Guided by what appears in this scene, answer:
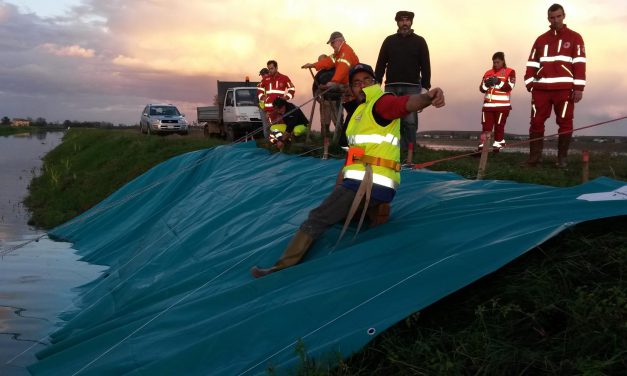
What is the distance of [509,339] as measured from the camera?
339 cm

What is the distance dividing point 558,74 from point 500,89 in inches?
104

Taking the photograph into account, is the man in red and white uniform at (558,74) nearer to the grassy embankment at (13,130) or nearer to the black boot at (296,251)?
the black boot at (296,251)

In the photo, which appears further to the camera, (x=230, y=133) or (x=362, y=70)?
(x=230, y=133)

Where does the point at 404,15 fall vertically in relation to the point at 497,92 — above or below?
above

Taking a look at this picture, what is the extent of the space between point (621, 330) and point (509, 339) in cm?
56

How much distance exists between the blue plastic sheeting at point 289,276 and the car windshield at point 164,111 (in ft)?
73.2

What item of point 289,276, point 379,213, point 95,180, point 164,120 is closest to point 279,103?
point 379,213

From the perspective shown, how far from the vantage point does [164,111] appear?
3023 cm

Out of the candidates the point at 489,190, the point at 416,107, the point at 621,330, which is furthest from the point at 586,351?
the point at 489,190

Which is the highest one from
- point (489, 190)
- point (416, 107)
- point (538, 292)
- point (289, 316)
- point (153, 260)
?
point (416, 107)

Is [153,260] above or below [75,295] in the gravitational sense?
above

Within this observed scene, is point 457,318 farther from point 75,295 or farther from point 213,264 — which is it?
point 75,295

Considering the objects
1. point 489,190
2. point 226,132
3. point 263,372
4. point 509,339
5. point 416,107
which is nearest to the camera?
point 509,339

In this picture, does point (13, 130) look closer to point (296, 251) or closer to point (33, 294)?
point (33, 294)
